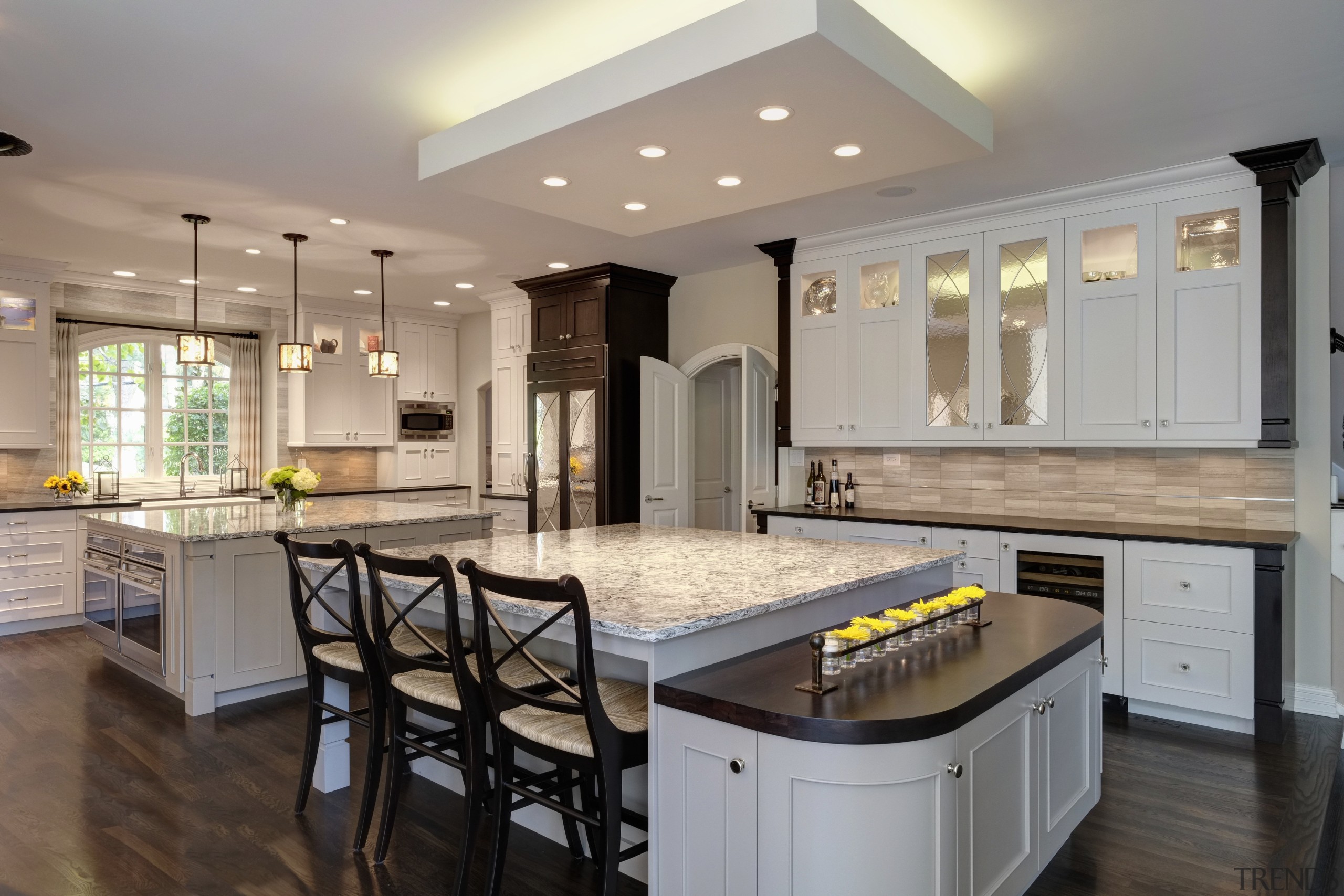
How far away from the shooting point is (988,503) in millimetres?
5047

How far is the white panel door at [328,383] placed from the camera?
25.0ft

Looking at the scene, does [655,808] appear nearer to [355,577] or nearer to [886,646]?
[886,646]

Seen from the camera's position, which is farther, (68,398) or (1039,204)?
(68,398)

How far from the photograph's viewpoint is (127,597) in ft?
15.2

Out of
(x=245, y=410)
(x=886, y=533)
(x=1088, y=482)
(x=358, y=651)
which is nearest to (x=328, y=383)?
(x=245, y=410)

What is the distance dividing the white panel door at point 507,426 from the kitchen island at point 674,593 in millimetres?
3524

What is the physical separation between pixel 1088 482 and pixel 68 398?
7.58 m

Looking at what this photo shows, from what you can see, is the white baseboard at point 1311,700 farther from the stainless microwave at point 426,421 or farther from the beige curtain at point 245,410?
the beige curtain at point 245,410

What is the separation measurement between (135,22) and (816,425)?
4005 mm

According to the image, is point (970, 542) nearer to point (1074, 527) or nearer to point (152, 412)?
point (1074, 527)

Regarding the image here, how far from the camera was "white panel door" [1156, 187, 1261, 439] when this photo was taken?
12.7 ft

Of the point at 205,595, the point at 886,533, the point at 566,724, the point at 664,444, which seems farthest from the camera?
the point at 664,444

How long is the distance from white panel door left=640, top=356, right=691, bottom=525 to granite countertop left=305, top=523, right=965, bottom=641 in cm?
217

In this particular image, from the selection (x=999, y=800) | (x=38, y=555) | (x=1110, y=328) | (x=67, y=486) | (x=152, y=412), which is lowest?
(x=999, y=800)
